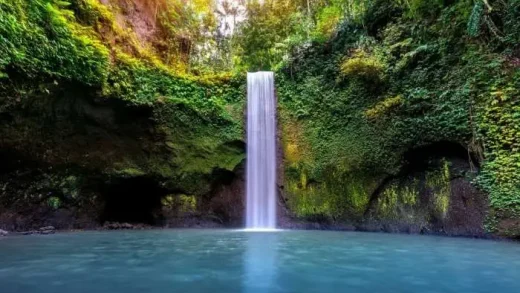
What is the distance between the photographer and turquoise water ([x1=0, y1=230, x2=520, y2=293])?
3.86m

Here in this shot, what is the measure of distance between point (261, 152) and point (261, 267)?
27.4ft

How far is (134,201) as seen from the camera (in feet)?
44.0

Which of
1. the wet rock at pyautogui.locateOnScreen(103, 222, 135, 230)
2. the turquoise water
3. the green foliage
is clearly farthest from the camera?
the wet rock at pyautogui.locateOnScreen(103, 222, 135, 230)

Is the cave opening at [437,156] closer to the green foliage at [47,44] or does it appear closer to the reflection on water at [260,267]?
the reflection on water at [260,267]

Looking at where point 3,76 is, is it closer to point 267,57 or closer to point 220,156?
point 220,156

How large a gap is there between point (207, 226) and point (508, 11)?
33.9 ft

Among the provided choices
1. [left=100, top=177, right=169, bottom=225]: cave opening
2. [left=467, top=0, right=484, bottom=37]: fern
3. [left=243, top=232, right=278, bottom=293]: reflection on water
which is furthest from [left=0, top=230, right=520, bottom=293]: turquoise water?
[left=100, top=177, right=169, bottom=225]: cave opening

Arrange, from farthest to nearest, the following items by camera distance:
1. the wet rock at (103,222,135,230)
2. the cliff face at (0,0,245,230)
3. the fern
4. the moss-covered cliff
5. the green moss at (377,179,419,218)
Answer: the wet rock at (103,222,135,230)
the green moss at (377,179,419,218)
the cliff face at (0,0,245,230)
the moss-covered cliff
the fern

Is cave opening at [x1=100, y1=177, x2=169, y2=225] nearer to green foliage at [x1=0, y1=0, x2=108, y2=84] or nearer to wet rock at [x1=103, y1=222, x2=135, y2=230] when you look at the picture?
wet rock at [x1=103, y1=222, x2=135, y2=230]

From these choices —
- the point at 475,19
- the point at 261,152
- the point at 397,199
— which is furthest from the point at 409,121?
the point at 261,152

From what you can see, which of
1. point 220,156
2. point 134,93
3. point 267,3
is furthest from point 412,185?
point 267,3

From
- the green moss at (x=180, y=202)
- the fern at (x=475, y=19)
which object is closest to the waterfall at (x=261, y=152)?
the green moss at (x=180, y=202)

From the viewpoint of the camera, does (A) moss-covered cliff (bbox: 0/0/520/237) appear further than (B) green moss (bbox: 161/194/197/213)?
No

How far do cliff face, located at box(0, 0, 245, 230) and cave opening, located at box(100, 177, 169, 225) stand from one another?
0.04 m
